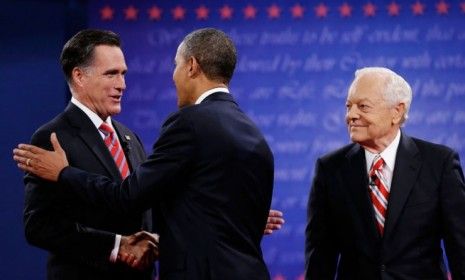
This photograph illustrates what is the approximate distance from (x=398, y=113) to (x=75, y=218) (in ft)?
4.07

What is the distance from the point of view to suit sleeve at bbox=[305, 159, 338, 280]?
3025 mm

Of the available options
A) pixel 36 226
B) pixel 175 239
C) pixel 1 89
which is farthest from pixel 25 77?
pixel 175 239

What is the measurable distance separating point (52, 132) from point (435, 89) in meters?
2.63

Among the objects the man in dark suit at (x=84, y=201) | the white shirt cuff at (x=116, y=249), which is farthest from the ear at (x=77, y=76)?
the white shirt cuff at (x=116, y=249)

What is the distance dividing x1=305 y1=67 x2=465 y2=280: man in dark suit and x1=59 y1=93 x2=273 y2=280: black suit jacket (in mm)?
515

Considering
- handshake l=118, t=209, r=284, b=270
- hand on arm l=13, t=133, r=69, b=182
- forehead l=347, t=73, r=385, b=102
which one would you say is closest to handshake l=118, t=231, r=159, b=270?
handshake l=118, t=209, r=284, b=270

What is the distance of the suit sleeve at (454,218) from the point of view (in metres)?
2.86

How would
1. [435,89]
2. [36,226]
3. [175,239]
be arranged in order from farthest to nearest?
[435,89] → [36,226] → [175,239]

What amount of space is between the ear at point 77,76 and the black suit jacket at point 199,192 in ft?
1.70

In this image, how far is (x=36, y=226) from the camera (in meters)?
2.70

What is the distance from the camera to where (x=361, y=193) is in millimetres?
2986

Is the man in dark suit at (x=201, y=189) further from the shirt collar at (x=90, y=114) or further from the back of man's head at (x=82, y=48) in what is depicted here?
the back of man's head at (x=82, y=48)

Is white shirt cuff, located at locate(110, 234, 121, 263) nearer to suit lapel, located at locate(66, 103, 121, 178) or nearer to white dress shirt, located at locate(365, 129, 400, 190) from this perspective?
suit lapel, located at locate(66, 103, 121, 178)

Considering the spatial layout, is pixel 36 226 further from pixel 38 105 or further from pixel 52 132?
pixel 38 105
